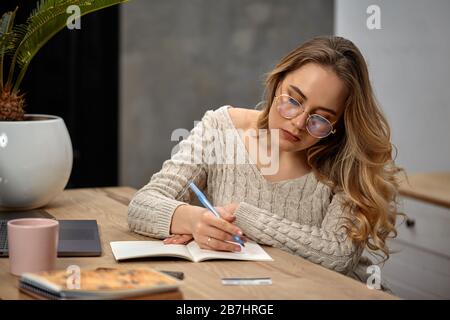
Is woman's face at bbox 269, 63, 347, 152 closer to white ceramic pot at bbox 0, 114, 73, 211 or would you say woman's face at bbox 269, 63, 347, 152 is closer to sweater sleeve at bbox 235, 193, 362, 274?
sweater sleeve at bbox 235, 193, 362, 274

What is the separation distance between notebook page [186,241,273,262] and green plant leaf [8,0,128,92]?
741 millimetres

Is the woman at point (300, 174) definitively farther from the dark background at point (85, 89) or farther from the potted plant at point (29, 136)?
the dark background at point (85, 89)

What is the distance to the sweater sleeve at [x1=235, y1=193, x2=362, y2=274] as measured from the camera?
1.75 metres

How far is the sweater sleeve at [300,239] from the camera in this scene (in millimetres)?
1751

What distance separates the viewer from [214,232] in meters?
1.64

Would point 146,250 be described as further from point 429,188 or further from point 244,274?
point 429,188

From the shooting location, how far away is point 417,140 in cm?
336

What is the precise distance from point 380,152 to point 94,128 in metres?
2.65

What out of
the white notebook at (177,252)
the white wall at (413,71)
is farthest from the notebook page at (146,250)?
the white wall at (413,71)

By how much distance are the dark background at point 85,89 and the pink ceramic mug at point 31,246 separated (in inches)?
111

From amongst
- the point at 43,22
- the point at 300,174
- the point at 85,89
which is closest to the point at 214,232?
the point at 300,174

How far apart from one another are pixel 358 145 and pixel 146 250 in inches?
24.9

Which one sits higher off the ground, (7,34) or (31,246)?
(7,34)
